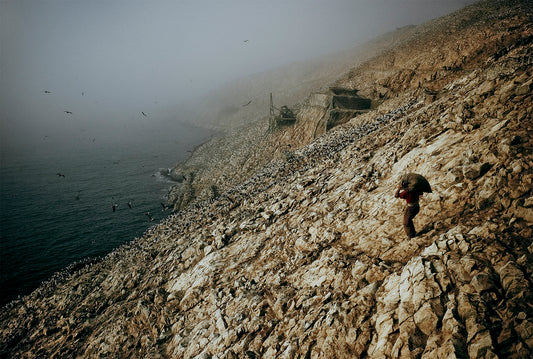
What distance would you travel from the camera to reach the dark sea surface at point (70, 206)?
97.3 feet

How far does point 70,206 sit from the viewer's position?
145 ft

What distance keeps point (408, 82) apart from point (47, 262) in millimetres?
50059

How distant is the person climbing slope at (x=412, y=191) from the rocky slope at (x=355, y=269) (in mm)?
849

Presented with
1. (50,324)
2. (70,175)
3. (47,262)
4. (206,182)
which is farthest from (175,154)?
(50,324)

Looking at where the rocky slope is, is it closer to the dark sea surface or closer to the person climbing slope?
the person climbing slope

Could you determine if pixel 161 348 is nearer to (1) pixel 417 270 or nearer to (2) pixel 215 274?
(2) pixel 215 274

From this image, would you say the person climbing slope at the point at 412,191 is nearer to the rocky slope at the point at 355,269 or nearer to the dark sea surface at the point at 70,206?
the rocky slope at the point at 355,269

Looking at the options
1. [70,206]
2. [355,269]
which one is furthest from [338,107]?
[70,206]

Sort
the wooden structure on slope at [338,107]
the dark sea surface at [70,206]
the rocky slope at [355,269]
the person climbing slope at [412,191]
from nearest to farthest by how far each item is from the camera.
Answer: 1. the rocky slope at [355,269]
2. the person climbing slope at [412,191]
3. the dark sea surface at [70,206]
4. the wooden structure on slope at [338,107]

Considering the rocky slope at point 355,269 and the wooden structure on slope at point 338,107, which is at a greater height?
the wooden structure on slope at point 338,107

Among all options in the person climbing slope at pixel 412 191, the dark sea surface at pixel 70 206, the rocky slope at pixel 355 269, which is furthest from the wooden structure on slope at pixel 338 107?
the dark sea surface at pixel 70 206

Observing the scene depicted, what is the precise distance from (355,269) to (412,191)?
3.45 meters

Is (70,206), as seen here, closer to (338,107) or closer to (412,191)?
(338,107)

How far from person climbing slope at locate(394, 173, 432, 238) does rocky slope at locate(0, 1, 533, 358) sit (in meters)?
0.85
